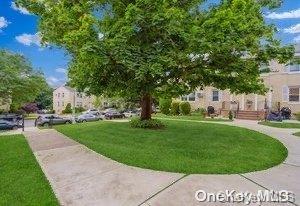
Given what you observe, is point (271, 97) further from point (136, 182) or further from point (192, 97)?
point (136, 182)

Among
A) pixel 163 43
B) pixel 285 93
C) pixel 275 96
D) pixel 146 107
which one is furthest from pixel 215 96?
pixel 163 43

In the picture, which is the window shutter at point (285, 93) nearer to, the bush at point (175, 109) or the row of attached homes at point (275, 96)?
the row of attached homes at point (275, 96)

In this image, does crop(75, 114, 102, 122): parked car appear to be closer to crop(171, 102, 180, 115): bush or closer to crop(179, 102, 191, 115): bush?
crop(171, 102, 180, 115): bush

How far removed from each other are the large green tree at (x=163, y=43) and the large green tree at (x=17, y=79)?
31.5m

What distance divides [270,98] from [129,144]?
25.3 metres

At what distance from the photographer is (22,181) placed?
9.12 metres

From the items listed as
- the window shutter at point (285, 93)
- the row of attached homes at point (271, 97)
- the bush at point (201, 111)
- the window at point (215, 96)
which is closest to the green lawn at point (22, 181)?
the row of attached homes at point (271, 97)

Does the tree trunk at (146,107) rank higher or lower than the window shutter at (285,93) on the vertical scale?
lower

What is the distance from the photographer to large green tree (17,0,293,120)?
13.2 meters

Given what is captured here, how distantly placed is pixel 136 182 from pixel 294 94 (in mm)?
29596

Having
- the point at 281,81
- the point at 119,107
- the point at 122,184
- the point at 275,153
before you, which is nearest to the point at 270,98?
the point at 281,81

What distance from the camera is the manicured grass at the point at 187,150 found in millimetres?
10086

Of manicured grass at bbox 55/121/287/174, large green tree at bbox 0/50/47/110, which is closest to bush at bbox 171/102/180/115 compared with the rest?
large green tree at bbox 0/50/47/110

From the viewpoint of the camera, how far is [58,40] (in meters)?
18.1
